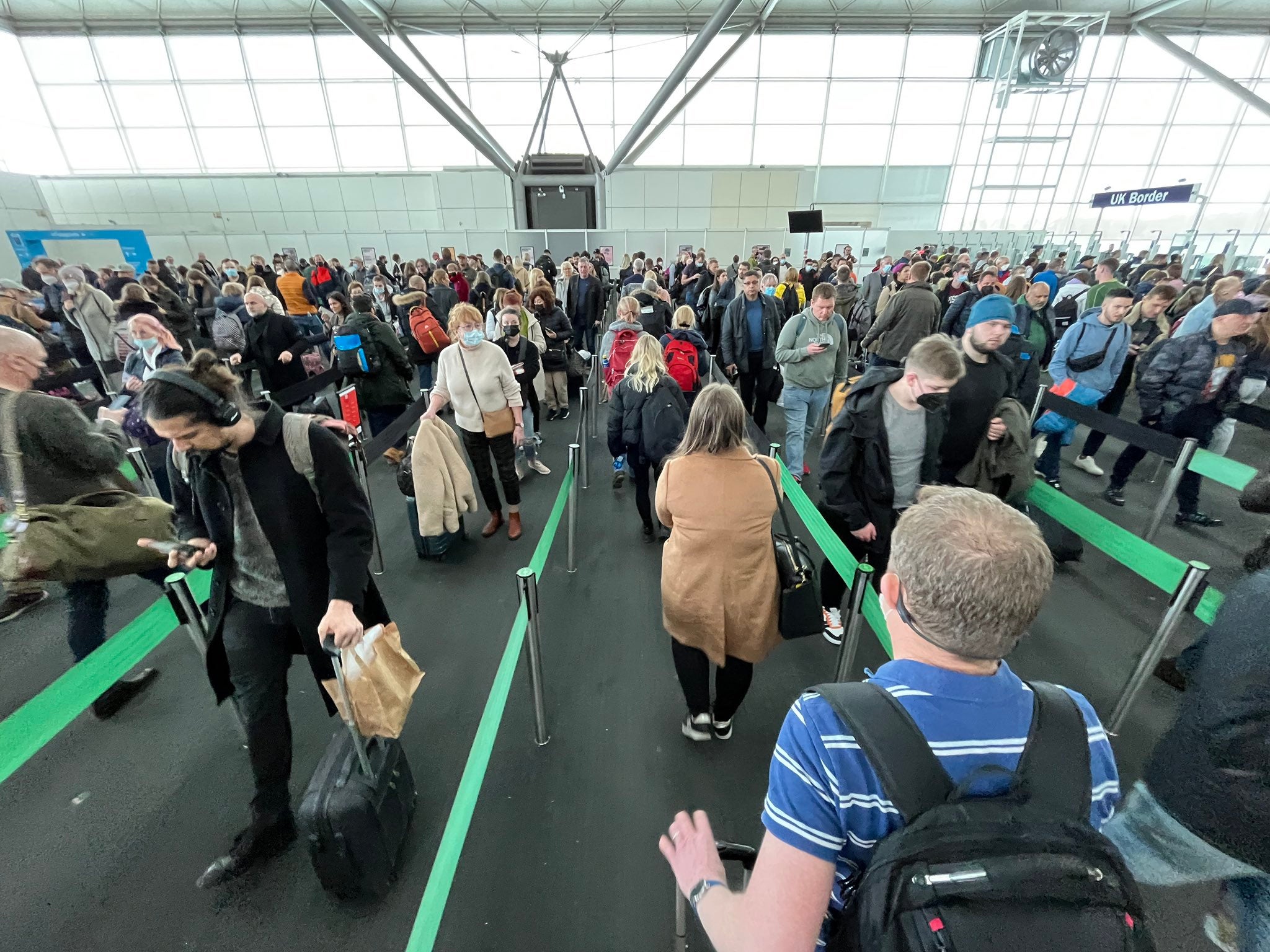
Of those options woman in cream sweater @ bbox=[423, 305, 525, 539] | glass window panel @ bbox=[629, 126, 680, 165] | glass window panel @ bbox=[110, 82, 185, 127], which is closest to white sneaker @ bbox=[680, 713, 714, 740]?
woman in cream sweater @ bbox=[423, 305, 525, 539]

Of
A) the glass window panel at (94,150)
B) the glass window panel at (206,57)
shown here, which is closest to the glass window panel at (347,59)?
the glass window panel at (206,57)

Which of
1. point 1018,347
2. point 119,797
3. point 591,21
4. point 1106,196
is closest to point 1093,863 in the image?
point 119,797

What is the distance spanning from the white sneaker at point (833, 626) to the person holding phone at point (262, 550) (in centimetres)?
274

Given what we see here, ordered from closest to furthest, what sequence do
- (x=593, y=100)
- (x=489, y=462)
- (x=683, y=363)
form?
(x=489, y=462) < (x=683, y=363) < (x=593, y=100)

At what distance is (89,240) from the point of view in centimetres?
1477

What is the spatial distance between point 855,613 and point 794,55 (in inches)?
990

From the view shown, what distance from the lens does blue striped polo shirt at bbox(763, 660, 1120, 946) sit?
790 millimetres

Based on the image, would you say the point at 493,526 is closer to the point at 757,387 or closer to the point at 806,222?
the point at 757,387

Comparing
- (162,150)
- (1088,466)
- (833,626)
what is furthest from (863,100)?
(162,150)

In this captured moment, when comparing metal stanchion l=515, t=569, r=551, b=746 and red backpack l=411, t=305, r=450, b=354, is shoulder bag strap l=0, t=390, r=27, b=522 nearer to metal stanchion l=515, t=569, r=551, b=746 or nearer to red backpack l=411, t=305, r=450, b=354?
metal stanchion l=515, t=569, r=551, b=746

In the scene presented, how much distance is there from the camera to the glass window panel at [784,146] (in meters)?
21.3

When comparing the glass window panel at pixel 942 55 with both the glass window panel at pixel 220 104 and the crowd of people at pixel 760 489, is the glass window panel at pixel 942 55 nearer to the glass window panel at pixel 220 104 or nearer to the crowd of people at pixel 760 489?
the crowd of people at pixel 760 489

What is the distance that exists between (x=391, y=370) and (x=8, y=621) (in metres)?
3.28

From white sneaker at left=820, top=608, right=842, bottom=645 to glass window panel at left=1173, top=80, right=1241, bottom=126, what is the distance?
29.6 m
